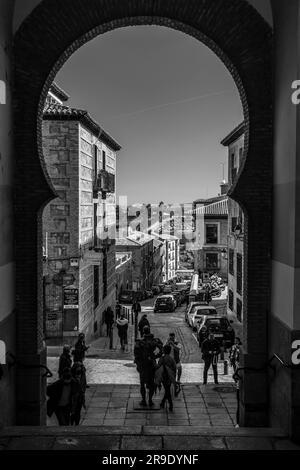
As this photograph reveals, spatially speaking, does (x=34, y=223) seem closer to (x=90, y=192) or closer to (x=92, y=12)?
(x=92, y=12)

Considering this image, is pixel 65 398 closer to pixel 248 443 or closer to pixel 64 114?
pixel 248 443

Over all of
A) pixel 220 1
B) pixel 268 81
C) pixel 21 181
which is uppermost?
pixel 220 1

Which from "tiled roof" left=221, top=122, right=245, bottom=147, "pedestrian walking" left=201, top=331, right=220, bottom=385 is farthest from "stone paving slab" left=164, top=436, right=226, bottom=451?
"tiled roof" left=221, top=122, right=245, bottom=147

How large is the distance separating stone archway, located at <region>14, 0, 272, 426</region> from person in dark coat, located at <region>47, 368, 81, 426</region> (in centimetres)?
18

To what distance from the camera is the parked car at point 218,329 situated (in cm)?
2052

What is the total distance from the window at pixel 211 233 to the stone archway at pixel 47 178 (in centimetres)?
4800

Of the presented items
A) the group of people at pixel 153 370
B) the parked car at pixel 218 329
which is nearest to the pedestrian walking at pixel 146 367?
the group of people at pixel 153 370

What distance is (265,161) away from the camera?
838 cm

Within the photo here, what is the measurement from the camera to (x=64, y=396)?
8398 millimetres

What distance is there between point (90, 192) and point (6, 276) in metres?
16.8

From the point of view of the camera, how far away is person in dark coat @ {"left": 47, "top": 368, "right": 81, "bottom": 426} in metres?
8.41

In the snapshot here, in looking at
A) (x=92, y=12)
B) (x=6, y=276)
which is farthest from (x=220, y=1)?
(x=6, y=276)

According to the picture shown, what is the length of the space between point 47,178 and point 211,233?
1913 inches

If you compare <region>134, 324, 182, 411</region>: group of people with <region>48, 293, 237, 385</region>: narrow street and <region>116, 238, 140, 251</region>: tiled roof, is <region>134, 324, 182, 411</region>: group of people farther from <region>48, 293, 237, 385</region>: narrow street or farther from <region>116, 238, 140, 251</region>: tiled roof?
<region>116, 238, 140, 251</region>: tiled roof
